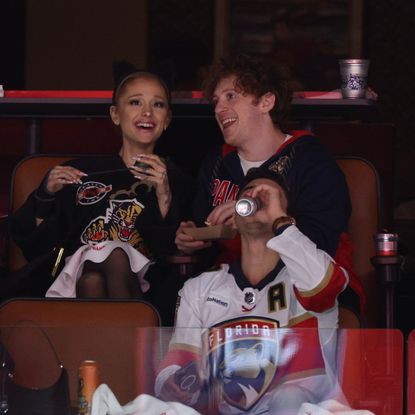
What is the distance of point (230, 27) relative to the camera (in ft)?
24.3

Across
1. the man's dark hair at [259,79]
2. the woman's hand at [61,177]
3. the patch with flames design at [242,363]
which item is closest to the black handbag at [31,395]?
the patch with flames design at [242,363]

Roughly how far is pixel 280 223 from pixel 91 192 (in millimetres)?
860

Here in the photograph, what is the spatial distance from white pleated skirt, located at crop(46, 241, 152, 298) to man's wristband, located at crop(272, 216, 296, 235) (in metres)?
0.59

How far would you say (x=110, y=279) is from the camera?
10.0 feet

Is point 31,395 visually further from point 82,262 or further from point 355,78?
point 355,78

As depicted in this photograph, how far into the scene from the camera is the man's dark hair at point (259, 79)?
3264 mm

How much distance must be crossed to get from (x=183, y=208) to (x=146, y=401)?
1.28m

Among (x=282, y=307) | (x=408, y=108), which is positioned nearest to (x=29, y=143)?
(x=282, y=307)

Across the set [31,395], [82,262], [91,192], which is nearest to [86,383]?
[31,395]

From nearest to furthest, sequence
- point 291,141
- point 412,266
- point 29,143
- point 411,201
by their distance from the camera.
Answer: point 291,141
point 29,143
point 412,266
point 411,201

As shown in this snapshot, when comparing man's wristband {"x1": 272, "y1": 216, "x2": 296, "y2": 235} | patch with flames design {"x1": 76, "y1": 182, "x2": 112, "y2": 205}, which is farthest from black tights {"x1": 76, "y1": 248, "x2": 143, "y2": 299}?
man's wristband {"x1": 272, "y1": 216, "x2": 296, "y2": 235}

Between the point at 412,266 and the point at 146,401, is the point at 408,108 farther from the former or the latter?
the point at 146,401

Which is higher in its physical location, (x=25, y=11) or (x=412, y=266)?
(x=25, y=11)

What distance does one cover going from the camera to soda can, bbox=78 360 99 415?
2.09 metres
